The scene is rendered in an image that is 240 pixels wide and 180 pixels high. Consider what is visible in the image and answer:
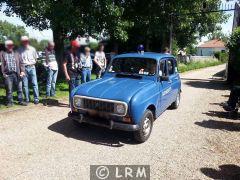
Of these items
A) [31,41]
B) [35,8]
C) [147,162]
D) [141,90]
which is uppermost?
[35,8]

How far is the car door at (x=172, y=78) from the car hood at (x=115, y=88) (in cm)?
133

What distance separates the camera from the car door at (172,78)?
7.95 meters

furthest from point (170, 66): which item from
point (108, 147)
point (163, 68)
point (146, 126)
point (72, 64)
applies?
point (108, 147)

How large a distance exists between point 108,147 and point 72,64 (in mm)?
3597

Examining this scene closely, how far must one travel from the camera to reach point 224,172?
500 centimetres

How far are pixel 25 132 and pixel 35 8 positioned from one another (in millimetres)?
6060

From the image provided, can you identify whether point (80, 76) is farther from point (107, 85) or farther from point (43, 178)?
point (43, 178)

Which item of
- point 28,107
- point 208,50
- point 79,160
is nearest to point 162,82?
point 79,160

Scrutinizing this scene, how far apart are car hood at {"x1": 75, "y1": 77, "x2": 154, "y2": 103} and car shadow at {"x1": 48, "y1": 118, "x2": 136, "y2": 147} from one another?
1.01 metres

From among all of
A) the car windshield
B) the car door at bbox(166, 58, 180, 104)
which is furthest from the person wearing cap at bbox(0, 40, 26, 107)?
the car door at bbox(166, 58, 180, 104)

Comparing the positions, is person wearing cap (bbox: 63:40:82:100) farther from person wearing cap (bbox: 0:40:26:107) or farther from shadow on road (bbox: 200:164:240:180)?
shadow on road (bbox: 200:164:240:180)

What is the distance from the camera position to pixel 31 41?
766cm

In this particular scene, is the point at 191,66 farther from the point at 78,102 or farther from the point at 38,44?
the point at 78,102

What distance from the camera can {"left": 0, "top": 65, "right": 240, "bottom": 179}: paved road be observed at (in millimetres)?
4887
